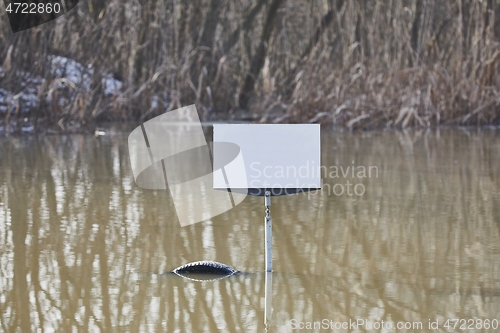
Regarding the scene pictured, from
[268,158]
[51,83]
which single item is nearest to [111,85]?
[51,83]

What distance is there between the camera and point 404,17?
10.7m

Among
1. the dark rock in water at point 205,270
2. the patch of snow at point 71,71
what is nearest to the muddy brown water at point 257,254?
the dark rock in water at point 205,270

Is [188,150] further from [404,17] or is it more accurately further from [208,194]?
[404,17]

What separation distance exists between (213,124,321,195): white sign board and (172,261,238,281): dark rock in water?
0.34m

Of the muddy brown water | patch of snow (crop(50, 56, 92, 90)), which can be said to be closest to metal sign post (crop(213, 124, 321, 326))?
the muddy brown water

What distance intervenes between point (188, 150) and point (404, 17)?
3545mm

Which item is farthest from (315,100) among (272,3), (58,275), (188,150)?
(58,275)

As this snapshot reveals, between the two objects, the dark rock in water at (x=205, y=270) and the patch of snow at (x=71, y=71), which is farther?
the patch of snow at (x=71, y=71)

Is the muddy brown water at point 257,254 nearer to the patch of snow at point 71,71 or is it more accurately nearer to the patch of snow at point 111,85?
the patch of snow at point 71,71

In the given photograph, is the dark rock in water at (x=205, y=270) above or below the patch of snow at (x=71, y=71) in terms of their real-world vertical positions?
below

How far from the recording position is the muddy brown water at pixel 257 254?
315cm

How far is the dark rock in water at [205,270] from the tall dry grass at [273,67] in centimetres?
684

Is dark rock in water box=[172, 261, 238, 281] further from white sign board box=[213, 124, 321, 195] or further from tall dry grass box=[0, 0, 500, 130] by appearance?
tall dry grass box=[0, 0, 500, 130]

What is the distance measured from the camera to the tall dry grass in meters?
10.5
